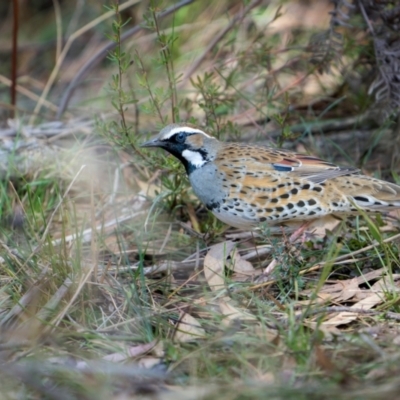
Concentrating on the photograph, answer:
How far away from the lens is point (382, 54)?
23.1 feet

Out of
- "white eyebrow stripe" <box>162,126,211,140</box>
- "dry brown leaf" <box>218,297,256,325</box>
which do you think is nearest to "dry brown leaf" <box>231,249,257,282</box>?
"dry brown leaf" <box>218,297,256,325</box>

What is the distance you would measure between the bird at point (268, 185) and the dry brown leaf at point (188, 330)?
3.69 feet

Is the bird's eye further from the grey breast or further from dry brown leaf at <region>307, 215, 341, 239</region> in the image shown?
dry brown leaf at <region>307, 215, 341, 239</region>

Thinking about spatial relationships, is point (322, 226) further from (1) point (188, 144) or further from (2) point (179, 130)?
(2) point (179, 130)

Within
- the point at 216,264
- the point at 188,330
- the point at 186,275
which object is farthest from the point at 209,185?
the point at 188,330

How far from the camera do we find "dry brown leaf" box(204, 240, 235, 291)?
5.49 metres

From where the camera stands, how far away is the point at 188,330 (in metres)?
4.70

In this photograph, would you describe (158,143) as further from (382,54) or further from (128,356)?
(382,54)

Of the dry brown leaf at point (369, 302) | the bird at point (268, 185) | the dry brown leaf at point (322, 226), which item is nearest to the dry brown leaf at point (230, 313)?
the dry brown leaf at point (369, 302)

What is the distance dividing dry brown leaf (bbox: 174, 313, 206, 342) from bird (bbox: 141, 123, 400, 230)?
112cm

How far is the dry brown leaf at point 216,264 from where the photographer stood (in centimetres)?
549

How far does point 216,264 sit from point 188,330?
1.07 m

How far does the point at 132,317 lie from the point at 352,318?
57.2 inches

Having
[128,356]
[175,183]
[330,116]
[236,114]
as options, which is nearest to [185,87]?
[236,114]
